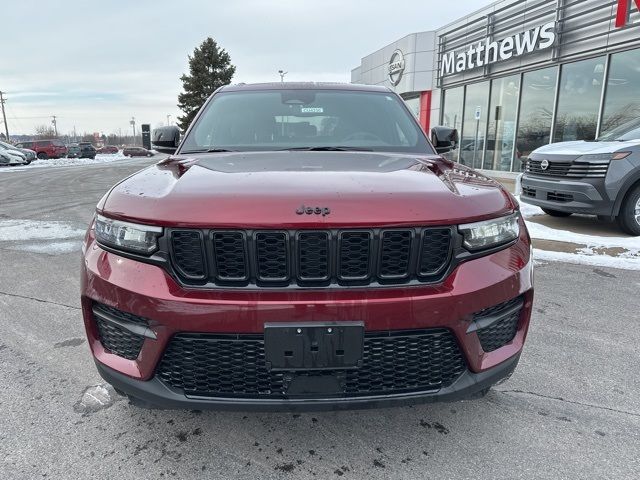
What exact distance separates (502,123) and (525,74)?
1.67m

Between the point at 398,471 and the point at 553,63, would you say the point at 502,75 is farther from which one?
the point at 398,471

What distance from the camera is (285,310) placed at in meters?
1.66

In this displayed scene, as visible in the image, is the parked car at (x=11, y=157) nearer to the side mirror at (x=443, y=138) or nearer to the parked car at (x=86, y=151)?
the parked car at (x=86, y=151)

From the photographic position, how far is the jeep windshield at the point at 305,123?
289 centimetres

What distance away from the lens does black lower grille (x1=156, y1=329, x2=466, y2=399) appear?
173 centimetres

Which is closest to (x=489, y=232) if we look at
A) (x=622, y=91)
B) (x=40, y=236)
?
(x=40, y=236)

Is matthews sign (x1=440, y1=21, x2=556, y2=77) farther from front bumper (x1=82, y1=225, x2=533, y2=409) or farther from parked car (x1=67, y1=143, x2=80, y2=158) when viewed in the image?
parked car (x1=67, y1=143, x2=80, y2=158)

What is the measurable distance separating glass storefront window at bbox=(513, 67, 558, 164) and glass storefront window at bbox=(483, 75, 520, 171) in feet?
1.05

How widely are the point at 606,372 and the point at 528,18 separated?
13.8 meters

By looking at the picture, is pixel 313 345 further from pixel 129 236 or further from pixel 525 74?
pixel 525 74

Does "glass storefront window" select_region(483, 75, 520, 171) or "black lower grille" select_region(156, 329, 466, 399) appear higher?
"glass storefront window" select_region(483, 75, 520, 171)

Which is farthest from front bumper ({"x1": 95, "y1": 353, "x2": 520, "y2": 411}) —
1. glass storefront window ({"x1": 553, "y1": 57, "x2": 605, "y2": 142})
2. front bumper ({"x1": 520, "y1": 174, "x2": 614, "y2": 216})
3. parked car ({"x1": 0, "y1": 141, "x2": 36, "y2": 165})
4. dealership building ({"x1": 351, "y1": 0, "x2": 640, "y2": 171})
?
parked car ({"x1": 0, "y1": 141, "x2": 36, "y2": 165})

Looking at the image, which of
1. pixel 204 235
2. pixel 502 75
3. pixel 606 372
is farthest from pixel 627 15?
pixel 204 235

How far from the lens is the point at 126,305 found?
1772mm
